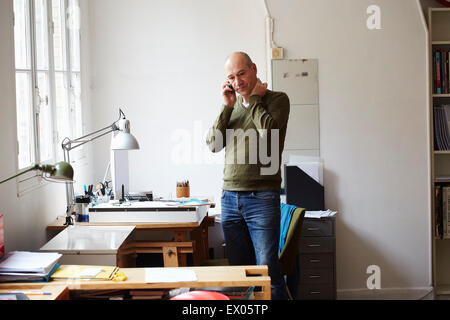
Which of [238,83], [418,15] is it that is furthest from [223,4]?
[238,83]

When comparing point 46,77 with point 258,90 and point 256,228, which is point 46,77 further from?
point 256,228

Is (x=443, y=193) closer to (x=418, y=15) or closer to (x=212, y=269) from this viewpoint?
(x=418, y=15)

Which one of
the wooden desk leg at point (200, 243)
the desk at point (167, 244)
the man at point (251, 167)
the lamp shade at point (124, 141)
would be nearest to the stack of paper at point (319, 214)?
the wooden desk leg at point (200, 243)

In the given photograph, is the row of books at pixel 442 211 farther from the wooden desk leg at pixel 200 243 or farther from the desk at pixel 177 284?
the desk at pixel 177 284

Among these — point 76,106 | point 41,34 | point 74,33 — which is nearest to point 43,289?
point 41,34

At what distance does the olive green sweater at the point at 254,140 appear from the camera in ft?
9.80

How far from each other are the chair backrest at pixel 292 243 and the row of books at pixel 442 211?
1.65 metres

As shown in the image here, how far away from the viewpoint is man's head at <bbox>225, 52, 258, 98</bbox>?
3090 millimetres

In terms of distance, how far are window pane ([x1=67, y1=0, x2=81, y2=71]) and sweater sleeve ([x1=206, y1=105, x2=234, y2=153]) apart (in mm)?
1717

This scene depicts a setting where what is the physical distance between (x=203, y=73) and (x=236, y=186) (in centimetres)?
205

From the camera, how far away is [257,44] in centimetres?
482

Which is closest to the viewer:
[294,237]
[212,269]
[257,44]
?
[212,269]

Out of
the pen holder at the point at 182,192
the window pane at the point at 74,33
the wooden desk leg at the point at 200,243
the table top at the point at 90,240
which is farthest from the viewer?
the window pane at the point at 74,33

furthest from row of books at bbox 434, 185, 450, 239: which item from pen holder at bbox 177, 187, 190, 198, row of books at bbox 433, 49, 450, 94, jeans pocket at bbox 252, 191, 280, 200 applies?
jeans pocket at bbox 252, 191, 280, 200
